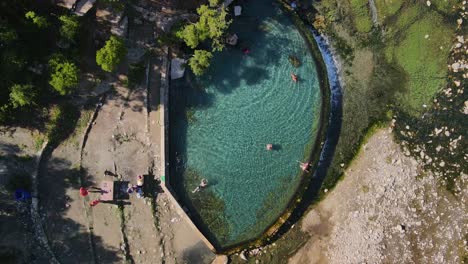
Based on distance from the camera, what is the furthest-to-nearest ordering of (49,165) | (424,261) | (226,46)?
(424,261) → (226,46) → (49,165)

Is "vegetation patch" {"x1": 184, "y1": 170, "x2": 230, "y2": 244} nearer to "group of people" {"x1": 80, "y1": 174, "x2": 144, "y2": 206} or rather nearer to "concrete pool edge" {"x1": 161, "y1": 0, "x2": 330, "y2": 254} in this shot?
"concrete pool edge" {"x1": 161, "y1": 0, "x2": 330, "y2": 254}

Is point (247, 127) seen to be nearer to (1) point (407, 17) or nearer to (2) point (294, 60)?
(2) point (294, 60)

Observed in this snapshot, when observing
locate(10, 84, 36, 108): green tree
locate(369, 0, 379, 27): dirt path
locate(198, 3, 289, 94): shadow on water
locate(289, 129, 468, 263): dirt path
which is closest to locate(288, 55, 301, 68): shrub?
locate(198, 3, 289, 94): shadow on water

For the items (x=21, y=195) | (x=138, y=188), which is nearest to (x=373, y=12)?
(x=138, y=188)

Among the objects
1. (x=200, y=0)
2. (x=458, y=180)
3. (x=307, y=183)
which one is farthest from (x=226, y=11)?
(x=458, y=180)

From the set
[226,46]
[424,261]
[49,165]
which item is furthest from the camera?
[424,261]

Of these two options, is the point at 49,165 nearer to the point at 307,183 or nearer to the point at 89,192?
the point at 89,192

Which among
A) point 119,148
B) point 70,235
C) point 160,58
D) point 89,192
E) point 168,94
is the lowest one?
point 70,235
